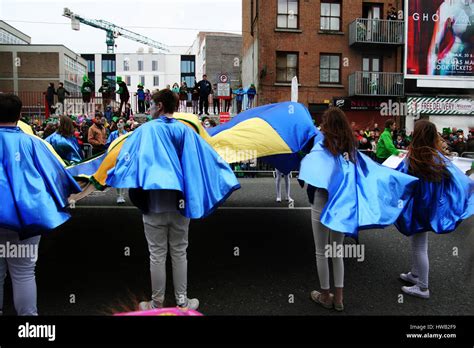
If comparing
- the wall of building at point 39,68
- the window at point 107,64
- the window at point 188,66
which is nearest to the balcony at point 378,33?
the wall of building at point 39,68

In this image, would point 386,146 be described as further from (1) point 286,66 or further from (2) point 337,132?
(1) point 286,66

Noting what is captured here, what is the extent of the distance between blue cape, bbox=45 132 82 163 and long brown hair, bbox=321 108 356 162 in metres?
4.75

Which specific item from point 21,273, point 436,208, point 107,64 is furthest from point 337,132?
point 107,64

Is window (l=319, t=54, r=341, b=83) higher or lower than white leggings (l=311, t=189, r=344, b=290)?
higher

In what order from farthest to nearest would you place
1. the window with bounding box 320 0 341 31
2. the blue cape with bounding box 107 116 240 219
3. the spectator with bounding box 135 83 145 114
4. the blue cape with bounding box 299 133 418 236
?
the window with bounding box 320 0 341 31
the spectator with bounding box 135 83 145 114
the blue cape with bounding box 299 133 418 236
the blue cape with bounding box 107 116 240 219

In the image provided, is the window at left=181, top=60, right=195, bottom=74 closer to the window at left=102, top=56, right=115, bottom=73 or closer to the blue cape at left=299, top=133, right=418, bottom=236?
the window at left=102, top=56, right=115, bottom=73

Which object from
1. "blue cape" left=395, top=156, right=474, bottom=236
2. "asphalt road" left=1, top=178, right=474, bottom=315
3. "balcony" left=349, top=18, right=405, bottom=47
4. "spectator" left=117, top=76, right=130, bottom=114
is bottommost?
"asphalt road" left=1, top=178, right=474, bottom=315

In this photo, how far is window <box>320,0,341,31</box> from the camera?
84.0 feet

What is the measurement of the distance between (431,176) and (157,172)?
9.85ft

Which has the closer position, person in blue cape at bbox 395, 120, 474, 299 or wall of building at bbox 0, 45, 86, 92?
person in blue cape at bbox 395, 120, 474, 299

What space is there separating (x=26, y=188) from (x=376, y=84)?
2466 centimetres

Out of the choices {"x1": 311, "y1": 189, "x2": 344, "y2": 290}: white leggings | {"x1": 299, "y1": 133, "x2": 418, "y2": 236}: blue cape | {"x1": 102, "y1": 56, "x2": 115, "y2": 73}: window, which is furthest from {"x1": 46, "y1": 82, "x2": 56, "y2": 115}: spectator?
{"x1": 102, "y1": 56, "x2": 115, "y2": 73}: window

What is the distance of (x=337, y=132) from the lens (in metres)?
4.33
